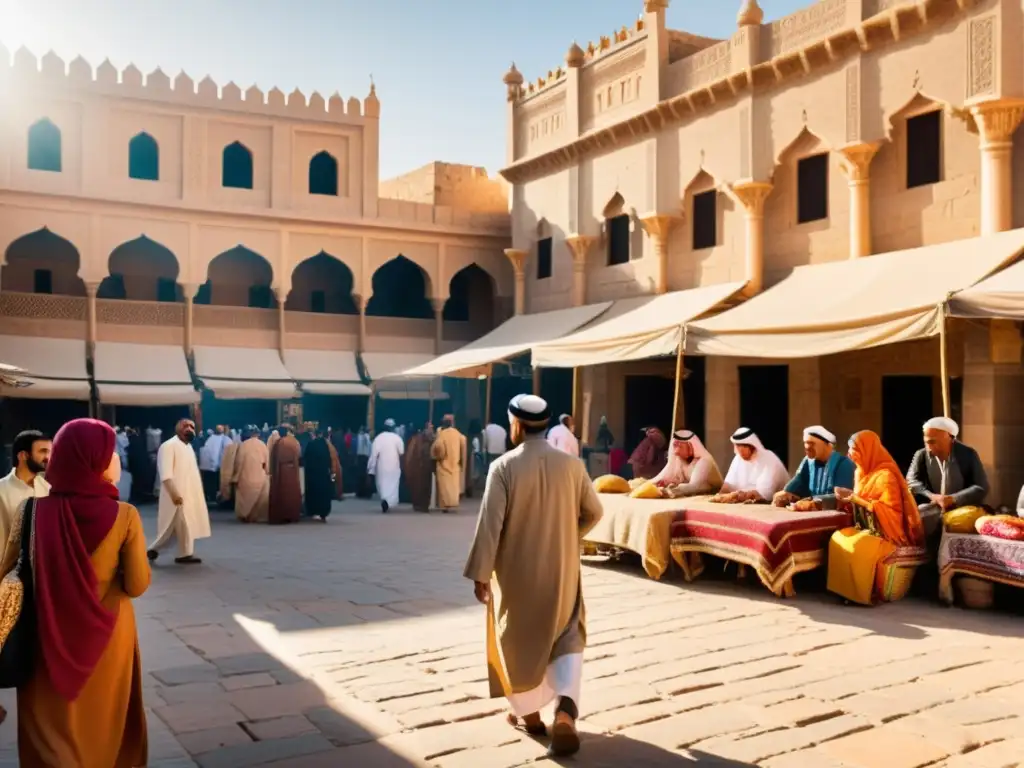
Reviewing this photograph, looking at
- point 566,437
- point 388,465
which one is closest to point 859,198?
point 566,437

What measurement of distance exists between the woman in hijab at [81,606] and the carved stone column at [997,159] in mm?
9587

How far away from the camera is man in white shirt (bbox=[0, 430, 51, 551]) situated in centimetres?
471

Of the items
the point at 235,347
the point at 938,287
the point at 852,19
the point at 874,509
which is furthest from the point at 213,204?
the point at 874,509

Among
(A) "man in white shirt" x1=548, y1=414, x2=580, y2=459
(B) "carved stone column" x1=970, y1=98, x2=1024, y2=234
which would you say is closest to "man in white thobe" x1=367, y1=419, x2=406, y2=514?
(A) "man in white shirt" x1=548, y1=414, x2=580, y2=459

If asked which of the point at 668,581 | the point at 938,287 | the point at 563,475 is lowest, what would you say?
the point at 668,581

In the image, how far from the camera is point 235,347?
1995 centimetres

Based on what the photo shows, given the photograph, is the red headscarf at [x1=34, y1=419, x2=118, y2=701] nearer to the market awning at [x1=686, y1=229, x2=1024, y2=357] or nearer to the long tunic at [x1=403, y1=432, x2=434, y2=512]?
the market awning at [x1=686, y1=229, x2=1024, y2=357]

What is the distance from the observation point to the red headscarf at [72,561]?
118 inches

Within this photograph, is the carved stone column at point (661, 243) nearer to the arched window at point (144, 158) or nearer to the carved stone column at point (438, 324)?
the carved stone column at point (438, 324)

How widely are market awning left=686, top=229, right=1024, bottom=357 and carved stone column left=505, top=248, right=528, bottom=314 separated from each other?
7.54 m

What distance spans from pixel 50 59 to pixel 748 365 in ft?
46.5

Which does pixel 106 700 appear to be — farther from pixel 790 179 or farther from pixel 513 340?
pixel 513 340

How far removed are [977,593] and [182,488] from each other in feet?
20.4

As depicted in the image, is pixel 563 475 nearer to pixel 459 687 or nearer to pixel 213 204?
pixel 459 687
